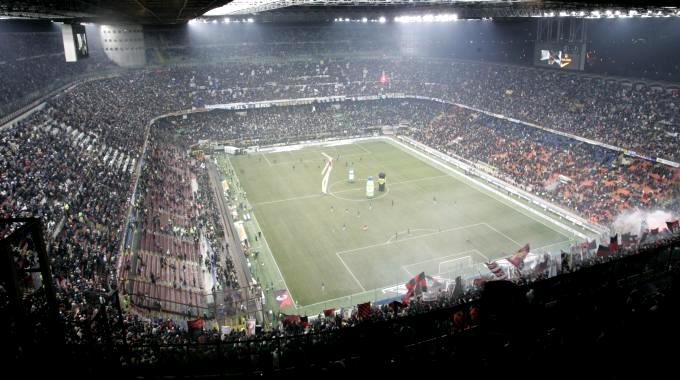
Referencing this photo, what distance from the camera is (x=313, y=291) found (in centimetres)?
2903

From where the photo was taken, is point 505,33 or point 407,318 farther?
point 505,33

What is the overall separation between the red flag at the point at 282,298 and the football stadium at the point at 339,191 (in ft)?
0.36

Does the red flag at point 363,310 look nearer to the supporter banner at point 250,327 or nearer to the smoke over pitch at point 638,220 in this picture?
the supporter banner at point 250,327

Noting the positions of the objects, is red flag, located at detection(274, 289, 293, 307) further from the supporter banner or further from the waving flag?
the waving flag

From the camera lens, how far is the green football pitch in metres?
30.5

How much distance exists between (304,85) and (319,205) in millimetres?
36744

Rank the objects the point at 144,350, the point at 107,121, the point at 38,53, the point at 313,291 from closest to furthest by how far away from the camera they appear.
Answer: the point at 144,350 → the point at 313,291 → the point at 107,121 → the point at 38,53

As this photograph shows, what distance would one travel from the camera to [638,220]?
34.1 metres

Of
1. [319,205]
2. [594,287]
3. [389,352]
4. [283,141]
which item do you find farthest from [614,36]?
[389,352]

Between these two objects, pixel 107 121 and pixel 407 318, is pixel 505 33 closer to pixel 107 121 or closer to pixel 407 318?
pixel 107 121

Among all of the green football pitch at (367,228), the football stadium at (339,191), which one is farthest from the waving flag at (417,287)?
the green football pitch at (367,228)

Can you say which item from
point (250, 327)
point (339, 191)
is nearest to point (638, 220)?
point (339, 191)

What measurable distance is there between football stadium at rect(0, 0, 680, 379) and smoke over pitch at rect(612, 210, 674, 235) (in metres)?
0.17

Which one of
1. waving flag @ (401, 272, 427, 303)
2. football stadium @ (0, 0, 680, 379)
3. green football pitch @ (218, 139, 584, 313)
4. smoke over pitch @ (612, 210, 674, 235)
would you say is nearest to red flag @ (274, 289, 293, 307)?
football stadium @ (0, 0, 680, 379)
